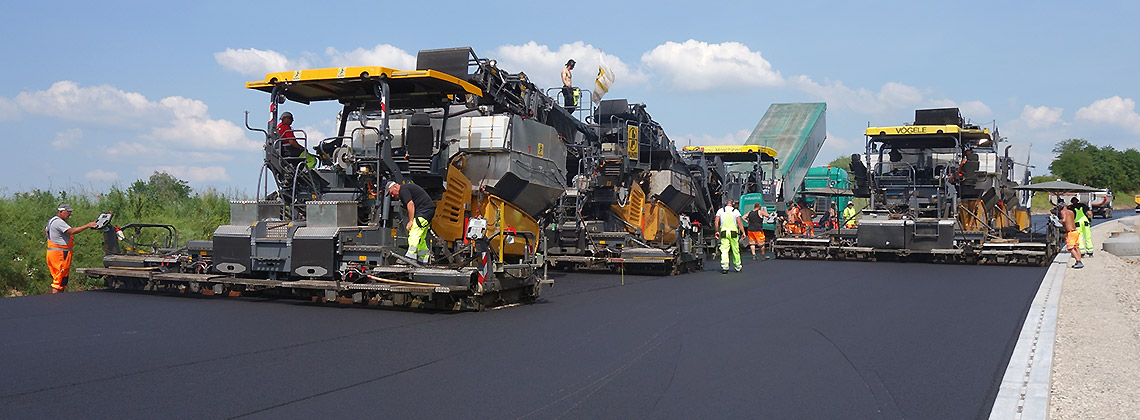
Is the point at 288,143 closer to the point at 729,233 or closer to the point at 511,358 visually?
the point at 511,358

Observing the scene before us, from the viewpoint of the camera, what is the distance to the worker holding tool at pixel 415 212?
8.55 meters

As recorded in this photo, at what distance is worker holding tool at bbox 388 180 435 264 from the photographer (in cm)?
855

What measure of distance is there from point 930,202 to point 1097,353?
11485 millimetres

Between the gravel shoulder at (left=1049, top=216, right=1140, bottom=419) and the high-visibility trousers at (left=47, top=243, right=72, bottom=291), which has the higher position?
the high-visibility trousers at (left=47, top=243, right=72, bottom=291)

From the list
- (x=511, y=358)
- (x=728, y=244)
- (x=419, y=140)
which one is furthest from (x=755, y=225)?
(x=511, y=358)

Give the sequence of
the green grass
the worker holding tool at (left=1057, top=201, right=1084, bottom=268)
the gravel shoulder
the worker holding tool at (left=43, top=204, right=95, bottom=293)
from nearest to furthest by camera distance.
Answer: the gravel shoulder → the worker holding tool at (left=43, top=204, right=95, bottom=293) → the green grass → the worker holding tool at (left=1057, top=201, right=1084, bottom=268)

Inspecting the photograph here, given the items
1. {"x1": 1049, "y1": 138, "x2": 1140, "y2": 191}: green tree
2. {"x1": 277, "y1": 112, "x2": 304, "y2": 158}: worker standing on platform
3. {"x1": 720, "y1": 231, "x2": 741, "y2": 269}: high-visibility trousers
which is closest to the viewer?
{"x1": 277, "y1": 112, "x2": 304, "y2": 158}: worker standing on platform

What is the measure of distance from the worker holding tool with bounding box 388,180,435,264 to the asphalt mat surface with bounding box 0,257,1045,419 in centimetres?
82

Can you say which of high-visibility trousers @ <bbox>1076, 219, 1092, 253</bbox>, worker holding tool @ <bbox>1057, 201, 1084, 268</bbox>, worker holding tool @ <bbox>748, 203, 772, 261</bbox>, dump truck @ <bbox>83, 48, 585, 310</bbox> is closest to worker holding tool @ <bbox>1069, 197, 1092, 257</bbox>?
high-visibility trousers @ <bbox>1076, 219, 1092, 253</bbox>

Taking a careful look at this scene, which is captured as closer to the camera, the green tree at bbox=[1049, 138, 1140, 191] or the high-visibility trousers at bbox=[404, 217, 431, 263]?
the high-visibility trousers at bbox=[404, 217, 431, 263]

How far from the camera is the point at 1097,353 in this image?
6312mm

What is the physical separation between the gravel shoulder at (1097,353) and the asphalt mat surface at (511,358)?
0.39 metres

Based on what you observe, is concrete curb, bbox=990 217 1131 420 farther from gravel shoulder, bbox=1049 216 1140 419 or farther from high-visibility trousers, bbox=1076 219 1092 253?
high-visibility trousers, bbox=1076 219 1092 253

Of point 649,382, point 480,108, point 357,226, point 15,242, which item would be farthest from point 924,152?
point 15,242
